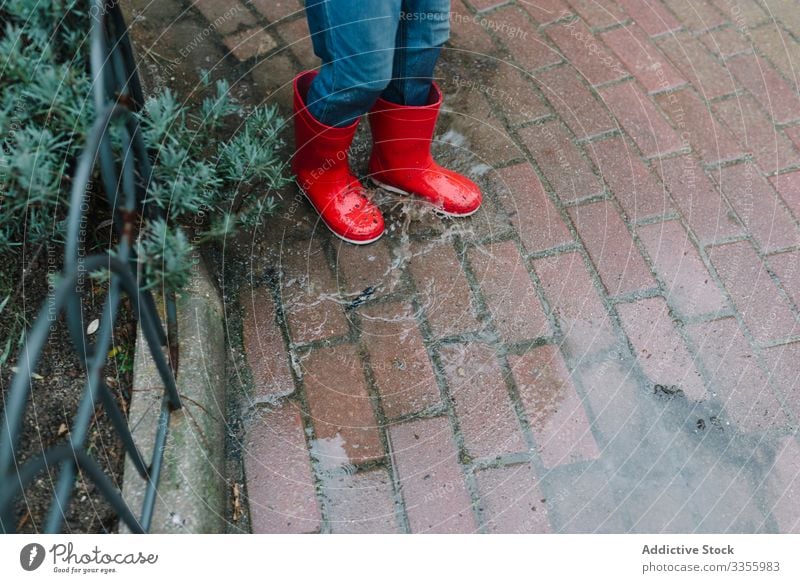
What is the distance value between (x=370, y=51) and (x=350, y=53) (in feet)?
0.15

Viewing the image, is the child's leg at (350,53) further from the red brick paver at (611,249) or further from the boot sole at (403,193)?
the red brick paver at (611,249)

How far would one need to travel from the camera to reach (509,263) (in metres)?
2.07

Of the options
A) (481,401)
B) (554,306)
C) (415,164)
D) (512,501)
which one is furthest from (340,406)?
(415,164)

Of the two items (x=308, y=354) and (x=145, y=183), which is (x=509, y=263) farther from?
(x=145, y=183)

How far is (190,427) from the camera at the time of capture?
1661 mm

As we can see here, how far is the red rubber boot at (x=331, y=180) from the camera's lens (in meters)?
2.01

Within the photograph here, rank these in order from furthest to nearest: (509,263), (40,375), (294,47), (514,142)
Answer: (294,47) → (514,142) → (509,263) → (40,375)

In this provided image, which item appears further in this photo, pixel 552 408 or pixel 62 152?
pixel 552 408

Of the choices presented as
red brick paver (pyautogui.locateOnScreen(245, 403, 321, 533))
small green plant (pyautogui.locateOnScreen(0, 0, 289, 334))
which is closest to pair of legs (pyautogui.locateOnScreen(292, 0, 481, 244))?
small green plant (pyautogui.locateOnScreen(0, 0, 289, 334))

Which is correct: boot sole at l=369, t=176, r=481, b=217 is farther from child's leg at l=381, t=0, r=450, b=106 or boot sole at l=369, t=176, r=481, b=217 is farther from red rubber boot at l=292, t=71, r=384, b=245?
child's leg at l=381, t=0, r=450, b=106

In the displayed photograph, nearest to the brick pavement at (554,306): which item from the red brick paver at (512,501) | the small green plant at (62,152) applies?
the red brick paver at (512,501)

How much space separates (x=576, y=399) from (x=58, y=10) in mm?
→ 1475

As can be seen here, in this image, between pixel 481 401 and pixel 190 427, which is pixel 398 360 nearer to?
pixel 481 401
